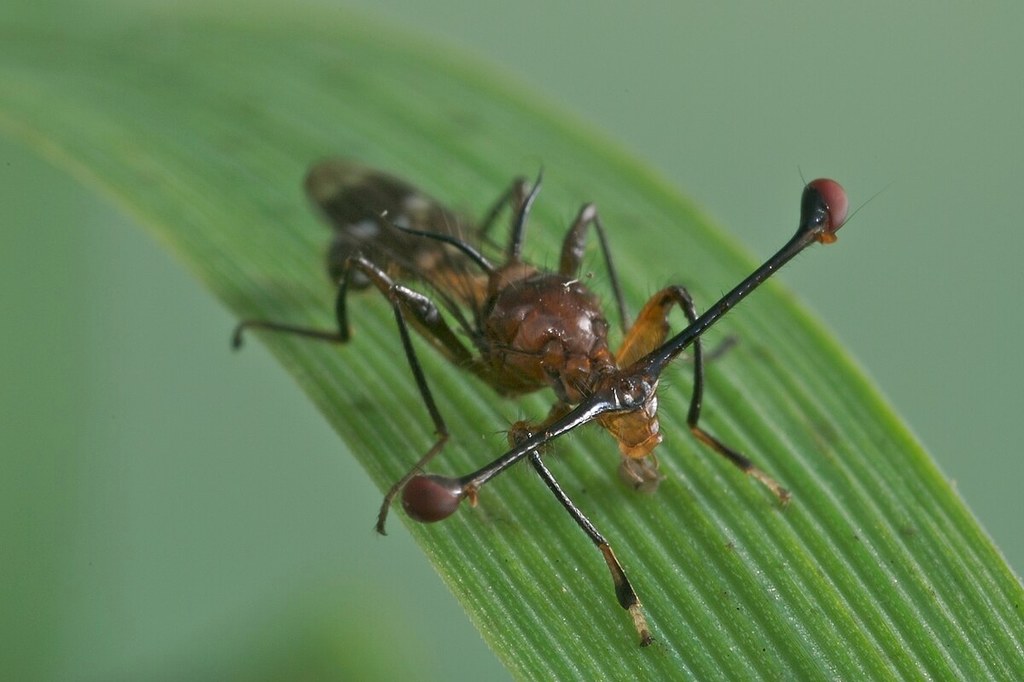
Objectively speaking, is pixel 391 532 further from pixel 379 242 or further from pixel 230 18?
pixel 230 18

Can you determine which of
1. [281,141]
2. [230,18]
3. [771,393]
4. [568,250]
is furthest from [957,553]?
[230,18]

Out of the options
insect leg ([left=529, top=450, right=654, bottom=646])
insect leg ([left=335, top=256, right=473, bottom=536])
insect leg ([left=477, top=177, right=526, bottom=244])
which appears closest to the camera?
insect leg ([left=529, top=450, right=654, bottom=646])

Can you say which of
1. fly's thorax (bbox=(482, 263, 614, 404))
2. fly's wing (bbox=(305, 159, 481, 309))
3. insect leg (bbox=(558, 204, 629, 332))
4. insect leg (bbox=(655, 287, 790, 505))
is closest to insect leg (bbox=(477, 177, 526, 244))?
fly's wing (bbox=(305, 159, 481, 309))

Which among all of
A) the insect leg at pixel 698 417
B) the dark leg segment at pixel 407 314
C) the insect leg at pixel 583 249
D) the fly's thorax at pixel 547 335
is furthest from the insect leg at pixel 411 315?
the insect leg at pixel 698 417

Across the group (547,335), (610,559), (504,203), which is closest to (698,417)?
(547,335)

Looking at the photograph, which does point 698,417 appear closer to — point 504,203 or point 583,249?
point 583,249

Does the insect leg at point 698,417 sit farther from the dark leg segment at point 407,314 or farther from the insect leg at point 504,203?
the insect leg at point 504,203

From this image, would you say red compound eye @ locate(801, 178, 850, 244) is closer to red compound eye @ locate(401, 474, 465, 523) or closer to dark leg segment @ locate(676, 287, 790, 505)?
dark leg segment @ locate(676, 287, 790, 505)
